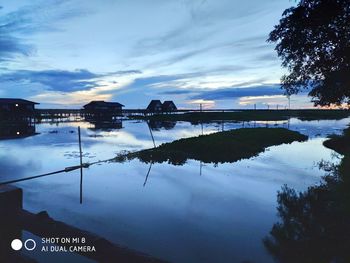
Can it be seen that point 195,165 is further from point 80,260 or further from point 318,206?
point 80,260

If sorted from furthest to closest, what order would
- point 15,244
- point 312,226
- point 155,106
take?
point 155,106, point 312,226, point 15,244

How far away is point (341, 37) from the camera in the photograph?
20.5 meters

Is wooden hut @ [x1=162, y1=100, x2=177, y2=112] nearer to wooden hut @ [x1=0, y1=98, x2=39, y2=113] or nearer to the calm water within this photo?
wooden hut @ [x1=0, y1=98, x2=39, y2=113]

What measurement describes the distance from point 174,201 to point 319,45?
57.1 feet

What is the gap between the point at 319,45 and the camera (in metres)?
21.8

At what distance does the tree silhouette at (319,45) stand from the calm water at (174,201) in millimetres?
5999

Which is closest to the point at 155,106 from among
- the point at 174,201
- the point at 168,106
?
the point at 168,106

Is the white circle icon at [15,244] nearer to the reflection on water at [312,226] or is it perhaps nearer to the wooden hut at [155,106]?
the reflection on water at [312,226]

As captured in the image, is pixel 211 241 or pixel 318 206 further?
pixel 318 206

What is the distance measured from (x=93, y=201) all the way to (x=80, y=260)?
16.4ft

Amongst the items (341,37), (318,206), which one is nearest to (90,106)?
(341,37)

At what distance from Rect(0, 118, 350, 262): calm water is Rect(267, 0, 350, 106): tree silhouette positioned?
6.00m

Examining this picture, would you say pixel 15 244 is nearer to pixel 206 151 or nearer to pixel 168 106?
pixel 206 151

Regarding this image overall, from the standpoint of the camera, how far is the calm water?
854 centimetres
